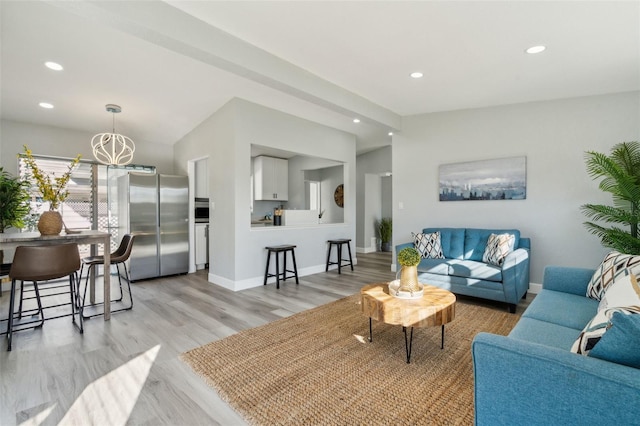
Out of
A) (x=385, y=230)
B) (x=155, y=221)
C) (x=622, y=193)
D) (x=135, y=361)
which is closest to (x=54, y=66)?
(x=155, y=221)

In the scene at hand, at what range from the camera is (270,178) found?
24.5 feet

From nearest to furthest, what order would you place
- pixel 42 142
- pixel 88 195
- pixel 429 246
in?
pixel 429 246 → pixel 42 142 → pixel 88 195

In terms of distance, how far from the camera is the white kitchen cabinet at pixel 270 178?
24.0 ft

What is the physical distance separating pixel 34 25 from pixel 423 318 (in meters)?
4.07

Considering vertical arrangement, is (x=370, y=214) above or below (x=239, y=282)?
above

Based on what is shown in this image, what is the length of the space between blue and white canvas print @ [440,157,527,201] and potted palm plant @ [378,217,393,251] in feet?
11.1

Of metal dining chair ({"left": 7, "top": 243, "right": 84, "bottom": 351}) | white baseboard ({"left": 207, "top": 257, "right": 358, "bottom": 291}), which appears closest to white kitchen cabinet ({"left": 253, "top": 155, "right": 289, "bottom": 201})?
white baseboard ({"left": 207, "top": 257, "right": 358, "bottom": 291})

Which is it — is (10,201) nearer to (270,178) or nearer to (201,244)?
(201,244)

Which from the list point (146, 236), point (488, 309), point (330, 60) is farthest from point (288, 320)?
point (146, 236)

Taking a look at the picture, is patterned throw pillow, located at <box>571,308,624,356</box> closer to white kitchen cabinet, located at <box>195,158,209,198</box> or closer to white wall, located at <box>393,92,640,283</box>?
white wall, located at <box>393,92,640,283</box>

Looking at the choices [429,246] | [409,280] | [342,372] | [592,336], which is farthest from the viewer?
[429,246]

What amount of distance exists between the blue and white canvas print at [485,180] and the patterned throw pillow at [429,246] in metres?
0.84

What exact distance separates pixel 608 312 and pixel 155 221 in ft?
18.1

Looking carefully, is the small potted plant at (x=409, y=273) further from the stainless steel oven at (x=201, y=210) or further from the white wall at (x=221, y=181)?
the stainless steel oven at (x=201, y=210)
